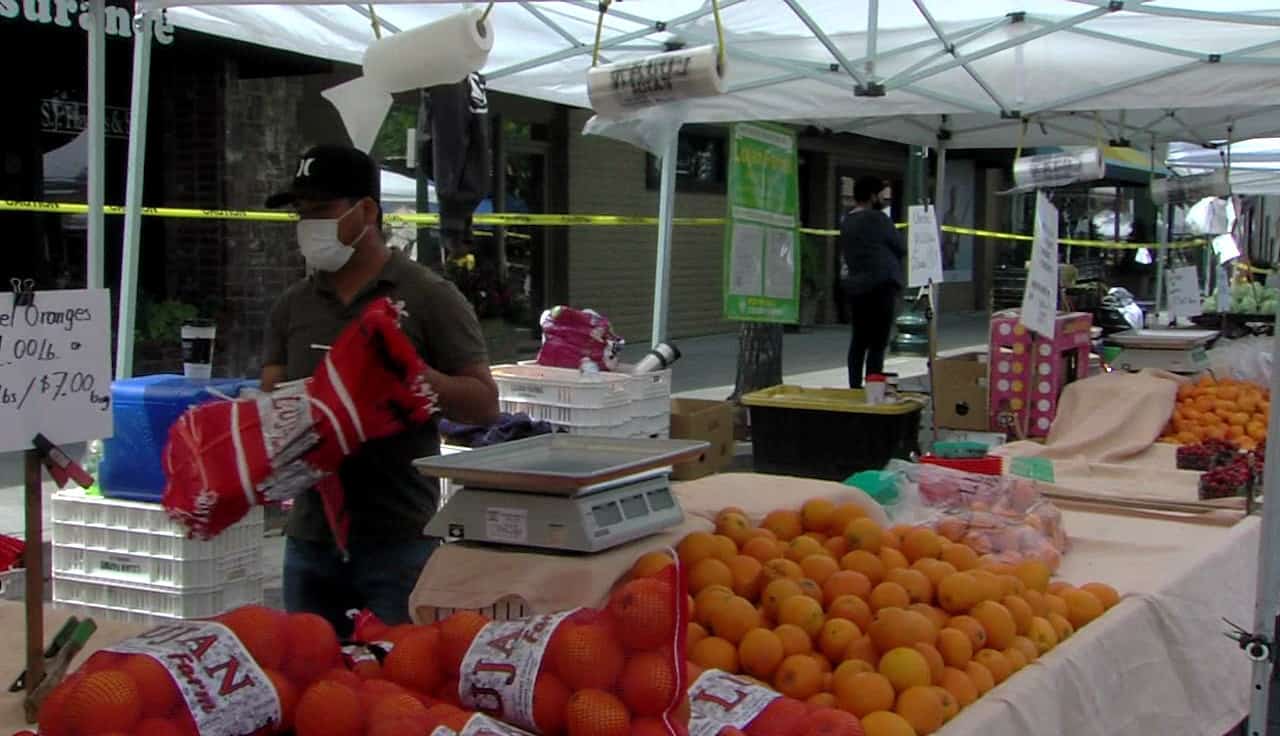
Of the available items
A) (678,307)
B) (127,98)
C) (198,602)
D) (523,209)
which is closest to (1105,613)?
(198,602)

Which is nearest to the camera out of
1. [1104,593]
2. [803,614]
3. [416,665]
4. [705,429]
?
[416,665]

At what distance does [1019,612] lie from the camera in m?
2.90

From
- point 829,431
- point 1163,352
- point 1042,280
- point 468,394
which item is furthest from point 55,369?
point 1163,352

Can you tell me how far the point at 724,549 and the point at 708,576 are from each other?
0.40 feet

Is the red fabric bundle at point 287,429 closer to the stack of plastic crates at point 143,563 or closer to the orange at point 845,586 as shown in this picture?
the orange at point 845,586

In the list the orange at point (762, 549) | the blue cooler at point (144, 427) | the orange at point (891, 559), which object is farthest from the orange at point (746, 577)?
the blue cooler at point (144, 427)

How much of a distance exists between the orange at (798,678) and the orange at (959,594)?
45 centimetres

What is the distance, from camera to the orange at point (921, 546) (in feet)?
10.1

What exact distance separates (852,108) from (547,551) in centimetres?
529

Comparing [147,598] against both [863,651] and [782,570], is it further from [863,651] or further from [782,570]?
[863,651]

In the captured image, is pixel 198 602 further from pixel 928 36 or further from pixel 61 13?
pixel 61 13

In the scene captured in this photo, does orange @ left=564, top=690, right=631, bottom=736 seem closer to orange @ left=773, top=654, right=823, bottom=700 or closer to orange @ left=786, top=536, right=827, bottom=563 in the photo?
orange @ left=773, top=654, right=823, bottom=700

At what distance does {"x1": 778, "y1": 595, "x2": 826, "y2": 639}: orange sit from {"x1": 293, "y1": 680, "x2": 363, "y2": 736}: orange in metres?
1.04

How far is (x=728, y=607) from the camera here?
263 centimetres
